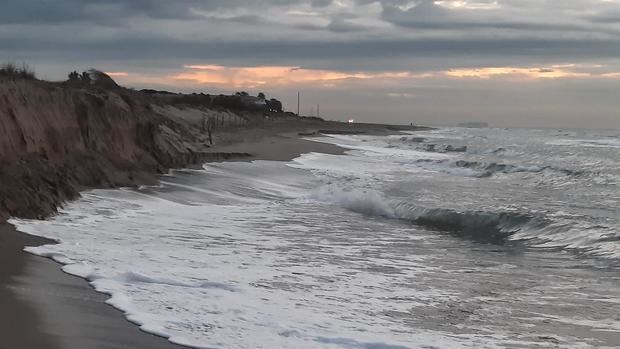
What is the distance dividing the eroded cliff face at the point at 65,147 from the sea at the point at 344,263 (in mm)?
556

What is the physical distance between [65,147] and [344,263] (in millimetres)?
8682

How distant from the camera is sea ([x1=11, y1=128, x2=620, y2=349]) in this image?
6.89 meters

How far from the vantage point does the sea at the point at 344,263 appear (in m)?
6.89

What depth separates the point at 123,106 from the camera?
2172cm

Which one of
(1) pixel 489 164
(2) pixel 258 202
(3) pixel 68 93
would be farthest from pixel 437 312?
(1) pixel 489 164

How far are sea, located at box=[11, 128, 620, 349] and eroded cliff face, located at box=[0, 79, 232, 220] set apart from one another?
0.56m

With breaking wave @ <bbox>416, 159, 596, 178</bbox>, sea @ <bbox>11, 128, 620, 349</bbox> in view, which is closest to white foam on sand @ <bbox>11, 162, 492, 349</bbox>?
sea @ <bbox>11, 128, 620, 349</bbox>

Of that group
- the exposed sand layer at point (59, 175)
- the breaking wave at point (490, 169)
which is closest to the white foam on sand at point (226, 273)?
the exposed sand layer at point (59, 175)

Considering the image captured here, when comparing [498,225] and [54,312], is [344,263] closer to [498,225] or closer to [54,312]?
[54,312]

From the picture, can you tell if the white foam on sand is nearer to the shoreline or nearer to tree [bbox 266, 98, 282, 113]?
the shoreline

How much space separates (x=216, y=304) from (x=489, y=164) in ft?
92.8

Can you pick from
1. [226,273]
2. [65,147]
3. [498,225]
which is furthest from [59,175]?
[498,225]

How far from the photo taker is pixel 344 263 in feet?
34.2

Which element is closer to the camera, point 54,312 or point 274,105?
point 54,312
